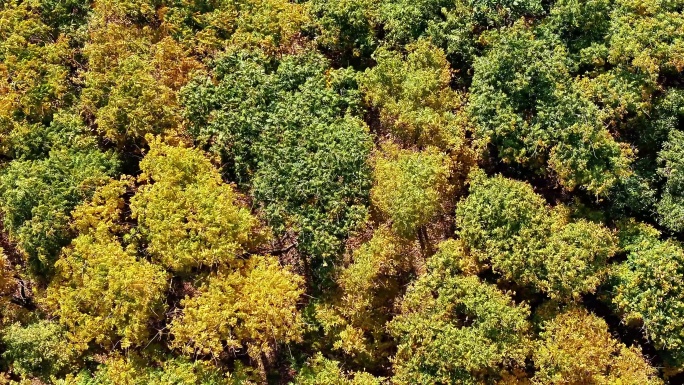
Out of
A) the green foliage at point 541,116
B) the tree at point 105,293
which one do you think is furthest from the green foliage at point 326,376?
the green foliage at point 541,116

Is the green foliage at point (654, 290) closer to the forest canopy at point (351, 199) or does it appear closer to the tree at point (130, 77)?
the forest canopy at point (351, 199)

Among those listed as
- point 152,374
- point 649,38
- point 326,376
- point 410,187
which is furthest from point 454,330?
point 649,38

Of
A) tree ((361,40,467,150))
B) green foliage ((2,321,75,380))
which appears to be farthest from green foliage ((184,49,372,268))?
green foliage ((2,321,75,380))

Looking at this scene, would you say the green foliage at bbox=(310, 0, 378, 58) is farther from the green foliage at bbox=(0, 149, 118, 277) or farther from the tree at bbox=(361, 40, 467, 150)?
the green foliage at bbox=(0, 149, 118, 277)

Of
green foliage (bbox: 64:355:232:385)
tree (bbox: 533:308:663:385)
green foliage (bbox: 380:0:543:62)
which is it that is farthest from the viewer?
green foliage (bbox: 380:0:543:62)

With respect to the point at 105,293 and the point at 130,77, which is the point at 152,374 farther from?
the point at 130,77

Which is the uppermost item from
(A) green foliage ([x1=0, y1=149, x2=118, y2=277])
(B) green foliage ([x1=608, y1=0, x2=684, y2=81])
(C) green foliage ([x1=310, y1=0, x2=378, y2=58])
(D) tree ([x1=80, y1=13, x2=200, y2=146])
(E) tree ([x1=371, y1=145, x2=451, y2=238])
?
(B) green foliage ([x1=608, y1=0, x2=684, y2=81])
